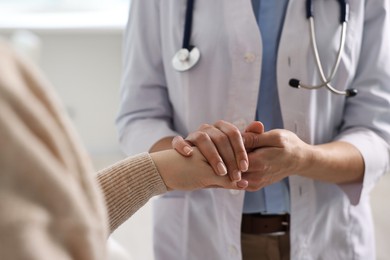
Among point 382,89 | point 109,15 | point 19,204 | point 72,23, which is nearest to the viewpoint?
point 19,204

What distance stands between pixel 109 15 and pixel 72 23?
10.7 inches

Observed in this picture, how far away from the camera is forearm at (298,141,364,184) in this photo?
1.12 meters

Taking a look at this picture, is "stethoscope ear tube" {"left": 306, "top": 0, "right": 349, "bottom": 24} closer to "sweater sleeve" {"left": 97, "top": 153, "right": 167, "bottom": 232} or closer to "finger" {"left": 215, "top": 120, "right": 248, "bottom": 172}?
"finger" {"left": 215, "top": 120, "right": 248, "bottom": 172}

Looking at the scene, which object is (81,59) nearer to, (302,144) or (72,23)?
(72,23)

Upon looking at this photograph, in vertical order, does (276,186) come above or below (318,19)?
below

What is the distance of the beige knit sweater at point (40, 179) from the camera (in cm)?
35

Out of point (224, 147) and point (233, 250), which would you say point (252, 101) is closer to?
point (224, 147)

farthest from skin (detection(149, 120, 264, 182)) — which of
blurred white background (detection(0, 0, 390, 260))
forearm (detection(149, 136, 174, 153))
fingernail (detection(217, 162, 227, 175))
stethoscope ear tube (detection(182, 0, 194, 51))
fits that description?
blurred white background (detection(0, 0, 390, 260))

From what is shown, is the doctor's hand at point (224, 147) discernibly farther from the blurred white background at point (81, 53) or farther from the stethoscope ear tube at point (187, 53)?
the blurred white background at point (81, 53)

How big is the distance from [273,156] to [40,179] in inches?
30.3

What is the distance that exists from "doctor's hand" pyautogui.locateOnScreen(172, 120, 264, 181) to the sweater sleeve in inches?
3.8

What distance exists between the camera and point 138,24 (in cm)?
125

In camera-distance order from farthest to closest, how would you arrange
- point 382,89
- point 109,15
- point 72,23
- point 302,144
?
1. point 109,15
2. point 72,23
3. point 382,89
4. point 302,144

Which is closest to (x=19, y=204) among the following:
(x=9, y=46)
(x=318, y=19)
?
(x=9, y=46)
